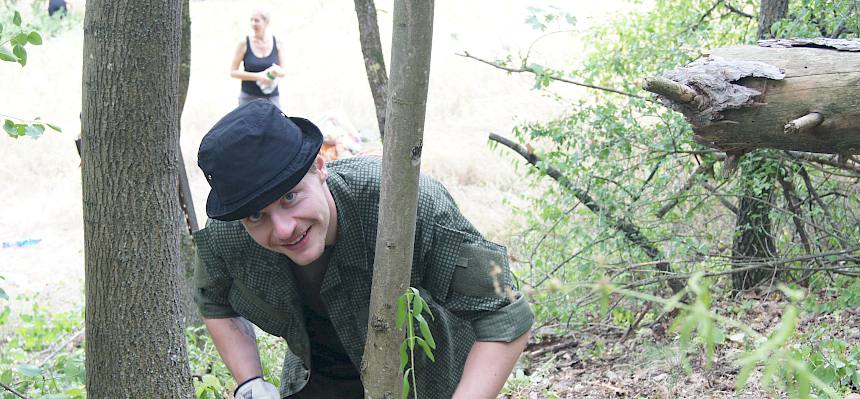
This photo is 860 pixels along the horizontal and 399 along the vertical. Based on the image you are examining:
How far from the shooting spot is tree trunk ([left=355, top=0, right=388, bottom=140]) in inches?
212

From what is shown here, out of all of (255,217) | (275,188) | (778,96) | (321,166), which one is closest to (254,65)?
(321,166)

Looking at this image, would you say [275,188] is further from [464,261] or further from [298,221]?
[464,261]

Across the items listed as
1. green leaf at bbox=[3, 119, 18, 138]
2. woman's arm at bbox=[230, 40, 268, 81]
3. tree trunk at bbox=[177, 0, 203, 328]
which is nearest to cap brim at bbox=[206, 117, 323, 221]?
green leaf at bbox=[3, 119, 18, 138]

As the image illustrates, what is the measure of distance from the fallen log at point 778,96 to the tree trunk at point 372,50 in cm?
296

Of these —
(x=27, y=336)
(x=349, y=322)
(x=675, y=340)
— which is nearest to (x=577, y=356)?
(x=675, y=340)

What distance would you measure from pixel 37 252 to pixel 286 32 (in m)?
8.28

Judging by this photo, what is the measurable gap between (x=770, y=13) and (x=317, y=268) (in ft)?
10.9

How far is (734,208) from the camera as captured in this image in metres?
5.34

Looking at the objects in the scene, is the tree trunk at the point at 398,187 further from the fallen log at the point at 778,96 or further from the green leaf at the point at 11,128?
the green leaf at the point at 11,128

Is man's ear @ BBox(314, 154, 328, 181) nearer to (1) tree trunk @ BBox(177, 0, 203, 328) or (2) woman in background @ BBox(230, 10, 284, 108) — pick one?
(1) tree trunk @ BBox(177, 0, 203, 328)

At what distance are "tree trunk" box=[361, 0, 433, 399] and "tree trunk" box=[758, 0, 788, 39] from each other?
3620mm

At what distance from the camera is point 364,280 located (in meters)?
2.80

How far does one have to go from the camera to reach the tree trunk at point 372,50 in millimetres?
5383

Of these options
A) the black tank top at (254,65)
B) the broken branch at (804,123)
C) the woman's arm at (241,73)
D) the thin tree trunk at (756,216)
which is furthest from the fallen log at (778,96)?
the black tank top at (254,65)
